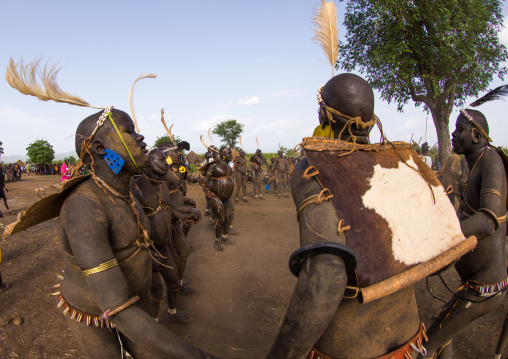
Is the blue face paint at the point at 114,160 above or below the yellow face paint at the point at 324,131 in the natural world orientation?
below

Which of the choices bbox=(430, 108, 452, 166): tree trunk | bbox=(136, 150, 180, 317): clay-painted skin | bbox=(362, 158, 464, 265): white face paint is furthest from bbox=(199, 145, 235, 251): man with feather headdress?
bbox=(430, 108, 452, 166): tree trunk

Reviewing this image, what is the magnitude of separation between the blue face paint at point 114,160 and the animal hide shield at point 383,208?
130 cm

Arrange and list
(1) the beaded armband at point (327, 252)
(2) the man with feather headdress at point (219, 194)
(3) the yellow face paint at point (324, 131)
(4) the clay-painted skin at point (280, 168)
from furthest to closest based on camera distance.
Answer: (4) the clay-painted skin at point (280, 168), (2) the man with feather headdress at point (219, 194), (3) the yellow face paint at point (324, 131), (1) the beaded armband at point (327, 252)

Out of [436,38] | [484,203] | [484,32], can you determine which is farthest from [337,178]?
[484,32]

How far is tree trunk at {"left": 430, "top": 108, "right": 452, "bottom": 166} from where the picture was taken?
51.1 ft

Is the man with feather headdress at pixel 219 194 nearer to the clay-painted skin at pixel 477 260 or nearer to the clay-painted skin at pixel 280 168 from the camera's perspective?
the clay-painted skin at pixel 477 260

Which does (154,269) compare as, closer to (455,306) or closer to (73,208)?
(73,208)

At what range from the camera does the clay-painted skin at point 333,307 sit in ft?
4.08

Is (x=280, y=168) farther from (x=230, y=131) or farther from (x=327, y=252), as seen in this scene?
(x=230, y=131)

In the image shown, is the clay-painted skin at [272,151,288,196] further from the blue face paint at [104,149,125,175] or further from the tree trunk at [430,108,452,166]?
the blue face paint at [104,149,125,175]

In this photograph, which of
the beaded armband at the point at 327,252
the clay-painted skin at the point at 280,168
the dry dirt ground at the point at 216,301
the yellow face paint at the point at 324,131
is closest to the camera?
the beaded armband at the point at 327,252

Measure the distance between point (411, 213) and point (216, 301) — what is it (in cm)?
445

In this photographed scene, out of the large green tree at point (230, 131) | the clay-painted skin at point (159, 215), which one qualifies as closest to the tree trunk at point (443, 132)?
the clay-painted skin at point (159, 215)

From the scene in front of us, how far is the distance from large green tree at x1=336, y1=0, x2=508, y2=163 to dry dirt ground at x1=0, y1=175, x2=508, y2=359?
1130 cm
